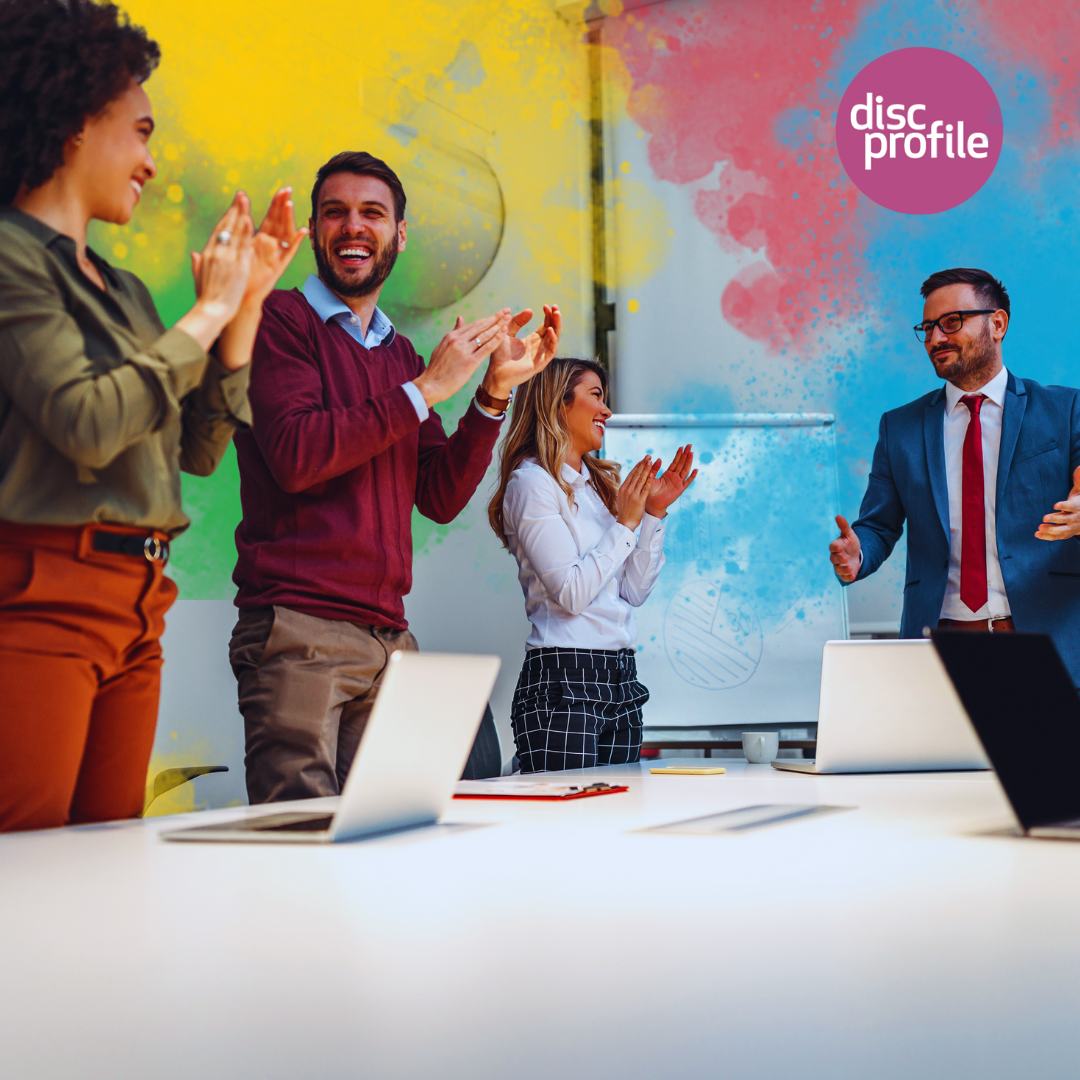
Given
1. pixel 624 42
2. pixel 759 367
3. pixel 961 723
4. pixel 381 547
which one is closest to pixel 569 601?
pixel 381 547

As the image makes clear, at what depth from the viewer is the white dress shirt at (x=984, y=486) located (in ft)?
8.39

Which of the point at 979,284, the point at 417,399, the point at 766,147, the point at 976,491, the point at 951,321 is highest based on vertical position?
the point at 766,147

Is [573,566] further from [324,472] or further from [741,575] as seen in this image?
[741,575]

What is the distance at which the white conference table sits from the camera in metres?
0.42

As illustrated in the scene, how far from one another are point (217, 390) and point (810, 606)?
7.89 feet

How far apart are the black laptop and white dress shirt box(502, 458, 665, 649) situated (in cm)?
166

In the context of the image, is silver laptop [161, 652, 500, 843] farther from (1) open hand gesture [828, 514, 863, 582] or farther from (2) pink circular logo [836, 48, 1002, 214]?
(2) pink circular logo [836, 48, 1002, 214]

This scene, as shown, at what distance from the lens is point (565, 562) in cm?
254

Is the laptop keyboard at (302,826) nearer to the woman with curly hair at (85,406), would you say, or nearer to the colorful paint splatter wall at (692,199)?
the woman with curly hair at (85,406)

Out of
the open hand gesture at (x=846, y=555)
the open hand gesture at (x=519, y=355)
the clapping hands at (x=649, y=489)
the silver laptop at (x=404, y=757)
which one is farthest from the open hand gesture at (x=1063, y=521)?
the silver laptop at (x=404, y=757)

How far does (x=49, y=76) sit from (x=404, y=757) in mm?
946

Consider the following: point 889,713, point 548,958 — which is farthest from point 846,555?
point 548,958

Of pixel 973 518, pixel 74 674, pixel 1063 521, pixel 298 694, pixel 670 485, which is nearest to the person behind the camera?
pixel 74 674

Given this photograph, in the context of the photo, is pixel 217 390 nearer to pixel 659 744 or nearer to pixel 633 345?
pixel 659 744
